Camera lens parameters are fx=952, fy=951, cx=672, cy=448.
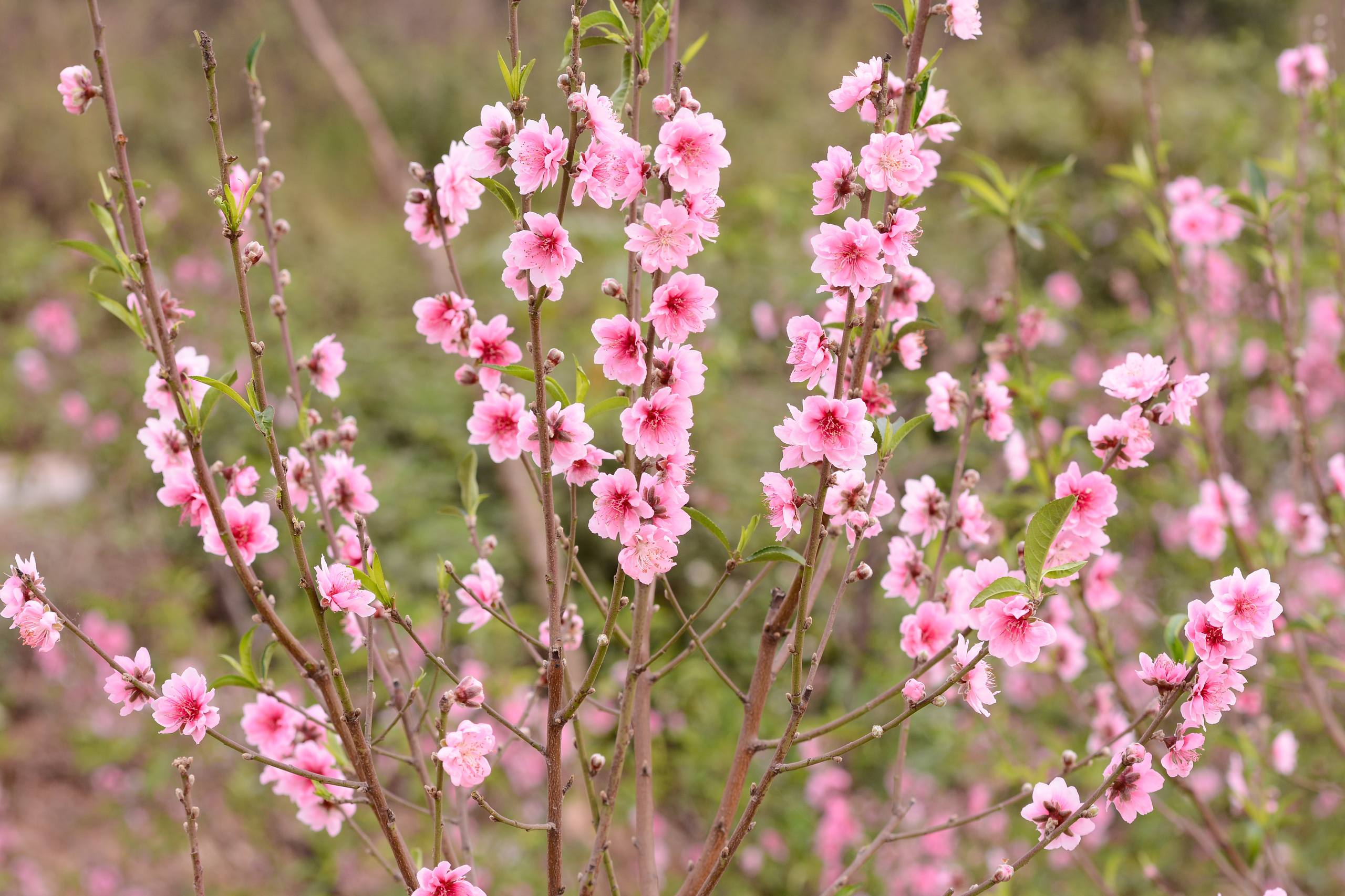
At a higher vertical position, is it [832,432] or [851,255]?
[851,255]

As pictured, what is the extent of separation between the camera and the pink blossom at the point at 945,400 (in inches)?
51.1

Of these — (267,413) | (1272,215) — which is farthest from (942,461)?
(267,413)

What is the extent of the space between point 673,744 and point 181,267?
4.36m

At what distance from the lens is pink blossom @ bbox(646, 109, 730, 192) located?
34.5 inches

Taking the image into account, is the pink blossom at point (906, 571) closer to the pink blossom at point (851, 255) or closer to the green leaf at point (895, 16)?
the pink blossom at point (851, 255)

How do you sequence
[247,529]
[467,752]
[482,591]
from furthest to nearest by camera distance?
1. [482,591]
2. [247,529]
3. [467,752]

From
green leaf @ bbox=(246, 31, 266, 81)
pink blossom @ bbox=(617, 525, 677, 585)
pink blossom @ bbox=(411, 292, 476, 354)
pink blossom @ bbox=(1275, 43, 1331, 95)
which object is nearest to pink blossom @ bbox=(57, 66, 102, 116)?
green leaf @ bbox=(246, 31, 266, 81)

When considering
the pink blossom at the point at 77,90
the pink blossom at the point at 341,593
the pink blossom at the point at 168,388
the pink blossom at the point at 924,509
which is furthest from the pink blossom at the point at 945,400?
the pink blossom at the point at 77,90

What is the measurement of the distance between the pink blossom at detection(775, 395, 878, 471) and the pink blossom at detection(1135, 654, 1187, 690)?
37 cm

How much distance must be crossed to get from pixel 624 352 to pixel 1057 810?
0.68 m

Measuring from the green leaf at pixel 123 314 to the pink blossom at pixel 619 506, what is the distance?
0.51 meters

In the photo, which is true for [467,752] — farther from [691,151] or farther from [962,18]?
[962,18]

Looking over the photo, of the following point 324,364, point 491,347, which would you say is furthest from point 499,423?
point 324,364

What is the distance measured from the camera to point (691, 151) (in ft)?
2.93
